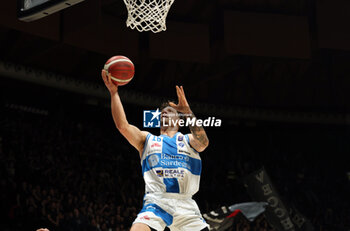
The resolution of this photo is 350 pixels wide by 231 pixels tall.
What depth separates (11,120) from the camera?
50.9ft

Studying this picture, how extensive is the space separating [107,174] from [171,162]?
11192 mm

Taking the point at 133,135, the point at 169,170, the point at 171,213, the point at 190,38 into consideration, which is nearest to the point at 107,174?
the point at 190,38

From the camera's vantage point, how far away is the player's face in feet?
16.4

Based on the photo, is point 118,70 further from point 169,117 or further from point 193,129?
point 193,129

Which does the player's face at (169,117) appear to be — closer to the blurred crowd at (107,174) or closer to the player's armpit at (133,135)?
the player's armpit at (133,135)

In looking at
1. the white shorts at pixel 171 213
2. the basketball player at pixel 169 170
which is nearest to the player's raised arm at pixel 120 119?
the basketball player at pixel 169 170

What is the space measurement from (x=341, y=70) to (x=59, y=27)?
10907 mm

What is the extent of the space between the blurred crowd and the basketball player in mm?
6730

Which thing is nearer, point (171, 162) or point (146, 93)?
point (171, 162)

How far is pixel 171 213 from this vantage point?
4.64 m

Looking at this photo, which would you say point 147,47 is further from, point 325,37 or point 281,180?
point 281,180

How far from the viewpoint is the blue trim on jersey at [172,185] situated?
474 cm

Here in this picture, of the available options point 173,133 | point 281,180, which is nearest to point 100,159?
Answer: point 281,180

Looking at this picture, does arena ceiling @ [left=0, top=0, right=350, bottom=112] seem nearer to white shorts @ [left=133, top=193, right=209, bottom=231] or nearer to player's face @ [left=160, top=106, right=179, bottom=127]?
player's face @ [left=160, top=106, right=179, bottom=127]
